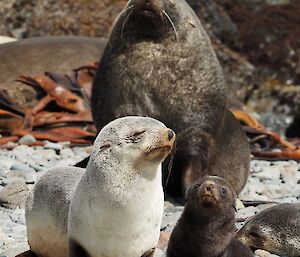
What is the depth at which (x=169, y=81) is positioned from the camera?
695 centimetres

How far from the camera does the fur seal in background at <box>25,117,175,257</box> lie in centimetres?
404

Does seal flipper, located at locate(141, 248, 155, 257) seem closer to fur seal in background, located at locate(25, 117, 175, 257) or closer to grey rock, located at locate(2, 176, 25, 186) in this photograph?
fur seal in background, located at locate(25, 117, 175, 257)

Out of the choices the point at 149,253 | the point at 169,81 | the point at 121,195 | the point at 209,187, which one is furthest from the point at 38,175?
the point at 121,195

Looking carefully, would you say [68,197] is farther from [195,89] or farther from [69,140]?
[69,140]

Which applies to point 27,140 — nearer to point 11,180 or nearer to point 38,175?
point 38,175

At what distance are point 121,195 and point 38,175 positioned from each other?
2.86 m

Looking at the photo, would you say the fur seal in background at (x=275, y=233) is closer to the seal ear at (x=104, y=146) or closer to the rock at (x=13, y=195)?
the rock at (x=13, y=195)

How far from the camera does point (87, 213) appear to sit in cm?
409

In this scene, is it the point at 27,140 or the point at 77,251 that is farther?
the point at 27,140

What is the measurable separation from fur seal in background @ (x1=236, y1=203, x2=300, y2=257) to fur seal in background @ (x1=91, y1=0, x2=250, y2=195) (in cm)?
114

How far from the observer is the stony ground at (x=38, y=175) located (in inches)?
215

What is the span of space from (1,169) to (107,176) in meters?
3.12

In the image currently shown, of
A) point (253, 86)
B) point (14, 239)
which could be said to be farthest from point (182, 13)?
point (253, 86)

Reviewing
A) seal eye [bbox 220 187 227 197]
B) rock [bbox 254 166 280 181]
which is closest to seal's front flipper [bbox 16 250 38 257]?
seal eye [bbox 220 187 227 197]
